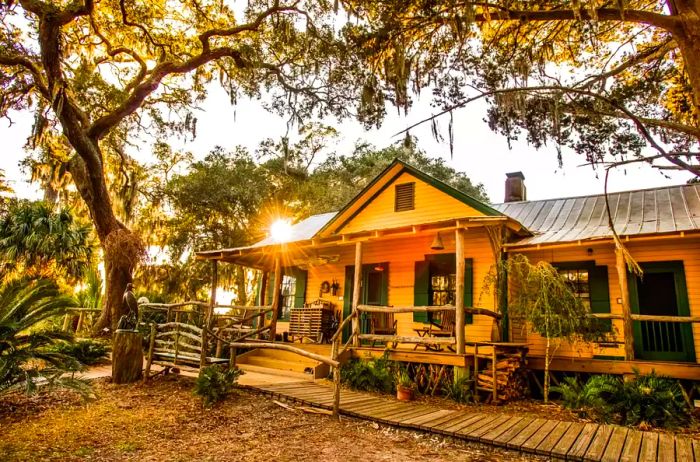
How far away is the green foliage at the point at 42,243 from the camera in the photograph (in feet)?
39.8

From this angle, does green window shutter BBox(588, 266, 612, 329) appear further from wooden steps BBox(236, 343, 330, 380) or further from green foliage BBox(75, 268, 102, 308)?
green foliage BBox(75, 268, 102, 308)

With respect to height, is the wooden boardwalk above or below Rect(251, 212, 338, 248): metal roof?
below

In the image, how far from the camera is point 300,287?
12.9 metres

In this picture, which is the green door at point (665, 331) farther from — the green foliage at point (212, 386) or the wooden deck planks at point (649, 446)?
the green foliage at point (212, 386)

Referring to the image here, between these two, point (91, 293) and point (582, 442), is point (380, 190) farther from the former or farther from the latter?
point (91, 293)

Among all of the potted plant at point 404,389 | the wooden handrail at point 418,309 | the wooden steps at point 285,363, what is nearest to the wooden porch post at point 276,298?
the wooden steps at point 285,363

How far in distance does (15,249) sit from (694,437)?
617 inches

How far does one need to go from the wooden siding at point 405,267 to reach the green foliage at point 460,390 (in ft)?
7.41

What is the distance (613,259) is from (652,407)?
3.96m

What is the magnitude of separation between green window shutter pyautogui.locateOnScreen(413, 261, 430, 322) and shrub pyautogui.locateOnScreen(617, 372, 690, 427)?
4798 mm

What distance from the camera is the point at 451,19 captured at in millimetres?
6059

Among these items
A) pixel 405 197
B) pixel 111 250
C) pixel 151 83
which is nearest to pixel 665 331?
pixel 405 197

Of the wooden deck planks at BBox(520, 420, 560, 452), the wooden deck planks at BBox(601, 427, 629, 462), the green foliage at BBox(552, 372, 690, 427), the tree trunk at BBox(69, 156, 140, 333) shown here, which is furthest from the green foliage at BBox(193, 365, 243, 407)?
the tree trunk at BBox(69, 156, 140, 333)

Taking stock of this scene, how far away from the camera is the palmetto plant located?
5.13 m
